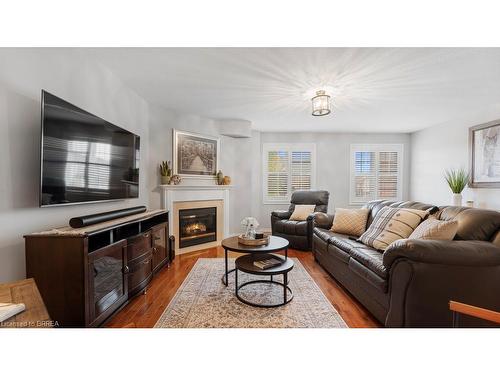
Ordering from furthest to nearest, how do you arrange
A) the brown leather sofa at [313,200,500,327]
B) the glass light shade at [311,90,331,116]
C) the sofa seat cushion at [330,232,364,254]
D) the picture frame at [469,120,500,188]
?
the picture frame at [469,120,500,188] < the glass light shade at [311,90,331,116] < the sofa seat cushion at [330,232,364,254] < the brown leather sofa at [313,200,500,327]

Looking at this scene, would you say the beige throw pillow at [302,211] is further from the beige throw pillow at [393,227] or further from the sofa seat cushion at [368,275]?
the sofa seat cushion at [368,275]

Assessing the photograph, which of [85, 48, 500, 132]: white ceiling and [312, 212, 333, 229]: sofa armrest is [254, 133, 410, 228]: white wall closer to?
[85, 48, 500, 132]: white ceiling

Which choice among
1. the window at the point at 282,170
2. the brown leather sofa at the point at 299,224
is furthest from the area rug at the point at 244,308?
the window at the point at 282,170

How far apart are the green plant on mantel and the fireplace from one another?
437 centimetres

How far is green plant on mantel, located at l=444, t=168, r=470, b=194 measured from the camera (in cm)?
377

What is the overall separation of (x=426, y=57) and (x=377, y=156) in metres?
3.60

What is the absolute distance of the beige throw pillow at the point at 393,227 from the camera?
83.6 inches

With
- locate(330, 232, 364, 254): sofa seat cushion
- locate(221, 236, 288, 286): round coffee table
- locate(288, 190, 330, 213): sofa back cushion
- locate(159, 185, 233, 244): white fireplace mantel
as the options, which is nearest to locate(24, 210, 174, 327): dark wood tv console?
locate(221, 236, 288, 286): round coffee table

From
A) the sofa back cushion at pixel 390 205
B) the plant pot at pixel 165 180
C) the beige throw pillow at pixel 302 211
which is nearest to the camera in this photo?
the sofa back cushion at pixel 390 205

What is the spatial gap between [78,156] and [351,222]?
307cm

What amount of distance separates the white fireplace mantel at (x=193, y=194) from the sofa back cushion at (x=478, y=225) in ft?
10.8

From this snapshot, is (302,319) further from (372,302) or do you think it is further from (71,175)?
(71,175)

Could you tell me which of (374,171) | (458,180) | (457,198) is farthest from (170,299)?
(374,171)
